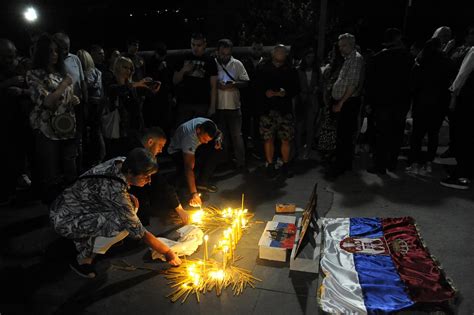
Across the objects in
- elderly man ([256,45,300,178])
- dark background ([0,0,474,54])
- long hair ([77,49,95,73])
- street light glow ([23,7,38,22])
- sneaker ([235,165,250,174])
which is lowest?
sneaker ([235,165,250,174])

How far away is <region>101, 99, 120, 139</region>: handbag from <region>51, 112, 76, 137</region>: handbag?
1.23ft

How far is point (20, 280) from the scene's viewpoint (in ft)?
12.2

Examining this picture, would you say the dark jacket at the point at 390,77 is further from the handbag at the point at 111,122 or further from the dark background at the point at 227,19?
the dark background at the point at 227,19

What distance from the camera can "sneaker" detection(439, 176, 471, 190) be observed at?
5633 millimetres

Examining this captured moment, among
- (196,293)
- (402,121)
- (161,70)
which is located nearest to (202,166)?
(161,70)

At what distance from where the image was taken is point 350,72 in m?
5.69

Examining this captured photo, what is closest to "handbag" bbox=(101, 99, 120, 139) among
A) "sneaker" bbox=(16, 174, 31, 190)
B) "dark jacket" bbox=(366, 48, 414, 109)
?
"sneaker" bbox=(16, 174, 31, 190)

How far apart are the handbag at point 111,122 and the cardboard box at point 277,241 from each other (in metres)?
2.29

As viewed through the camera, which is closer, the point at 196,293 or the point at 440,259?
the point at 196,293

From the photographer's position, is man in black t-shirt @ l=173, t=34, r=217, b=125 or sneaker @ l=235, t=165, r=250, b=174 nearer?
man in black t-shirt @ l=173, t=34, r=217, b=125

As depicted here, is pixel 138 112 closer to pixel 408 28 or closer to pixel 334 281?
pixel 334 281

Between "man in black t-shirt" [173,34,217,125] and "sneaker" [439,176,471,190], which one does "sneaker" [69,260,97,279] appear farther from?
"sneaker" [439,176,471,190]

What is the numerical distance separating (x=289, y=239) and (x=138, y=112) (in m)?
2.54

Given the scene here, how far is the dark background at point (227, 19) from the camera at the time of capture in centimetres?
1230
